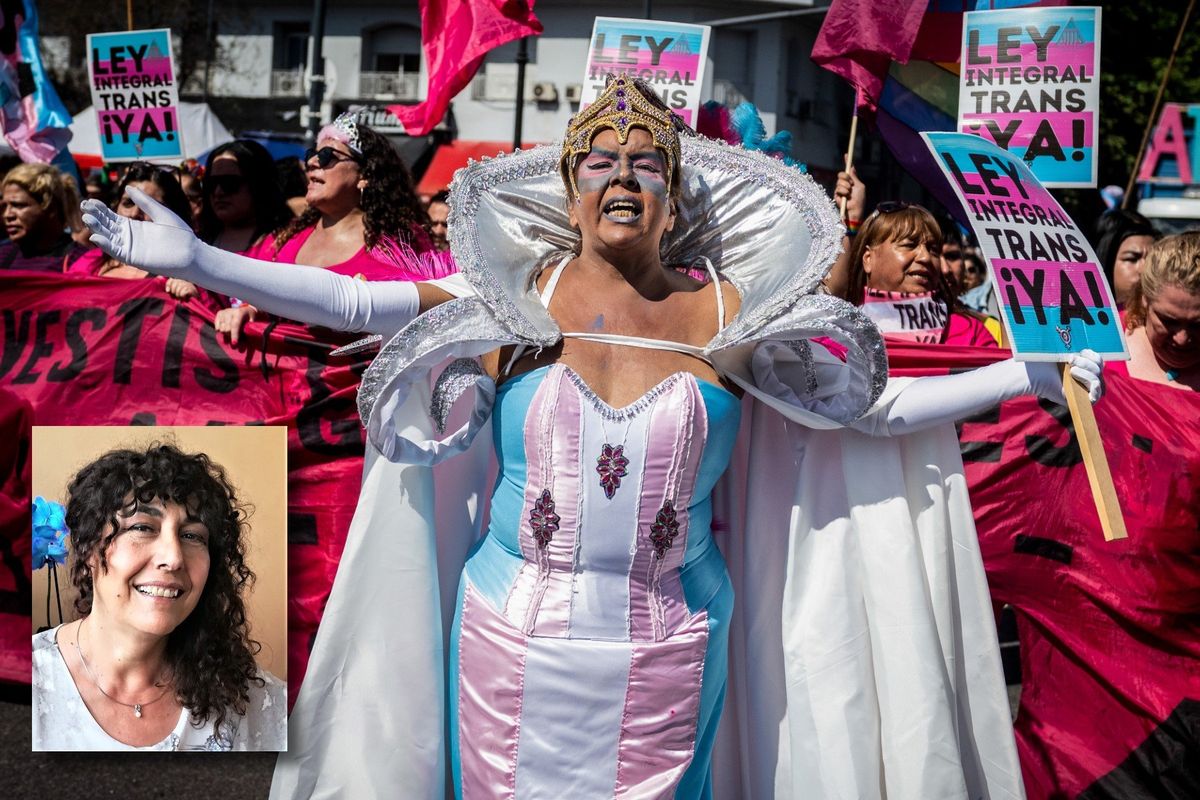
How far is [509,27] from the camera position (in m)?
5.28

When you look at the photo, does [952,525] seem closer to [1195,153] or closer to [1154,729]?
[1154,729]

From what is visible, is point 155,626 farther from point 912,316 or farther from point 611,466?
point 912,316

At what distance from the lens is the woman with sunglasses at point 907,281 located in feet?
14.6

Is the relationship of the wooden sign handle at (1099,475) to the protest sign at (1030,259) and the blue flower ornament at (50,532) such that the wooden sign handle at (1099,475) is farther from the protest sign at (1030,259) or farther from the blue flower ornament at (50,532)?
the blue flower ornament at (50,532)

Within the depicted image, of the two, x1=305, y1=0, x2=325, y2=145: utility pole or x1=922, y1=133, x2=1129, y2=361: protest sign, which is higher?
x1=305, y1=0, x2=325, y2=145: utility pole

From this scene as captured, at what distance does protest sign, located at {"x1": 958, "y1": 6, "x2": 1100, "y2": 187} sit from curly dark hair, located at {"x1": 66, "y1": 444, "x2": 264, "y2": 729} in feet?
10.2

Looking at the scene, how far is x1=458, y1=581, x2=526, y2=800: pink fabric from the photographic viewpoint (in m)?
2.98

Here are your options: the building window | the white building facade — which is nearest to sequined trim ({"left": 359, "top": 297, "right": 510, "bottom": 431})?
the white building facade

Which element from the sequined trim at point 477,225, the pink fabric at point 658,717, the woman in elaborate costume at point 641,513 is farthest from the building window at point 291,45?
the pink fabric at point 658,717

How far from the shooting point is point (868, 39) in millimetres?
5125

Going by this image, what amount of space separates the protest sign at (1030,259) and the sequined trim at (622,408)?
78 centimetres

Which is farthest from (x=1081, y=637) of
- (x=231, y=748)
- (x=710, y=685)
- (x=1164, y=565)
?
(x=231, y=748)

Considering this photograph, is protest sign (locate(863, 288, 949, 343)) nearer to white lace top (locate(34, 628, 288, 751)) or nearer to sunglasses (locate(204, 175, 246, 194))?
white lace top (locate(34, 628, 288, 751))

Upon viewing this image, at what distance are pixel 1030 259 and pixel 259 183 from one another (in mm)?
3581
